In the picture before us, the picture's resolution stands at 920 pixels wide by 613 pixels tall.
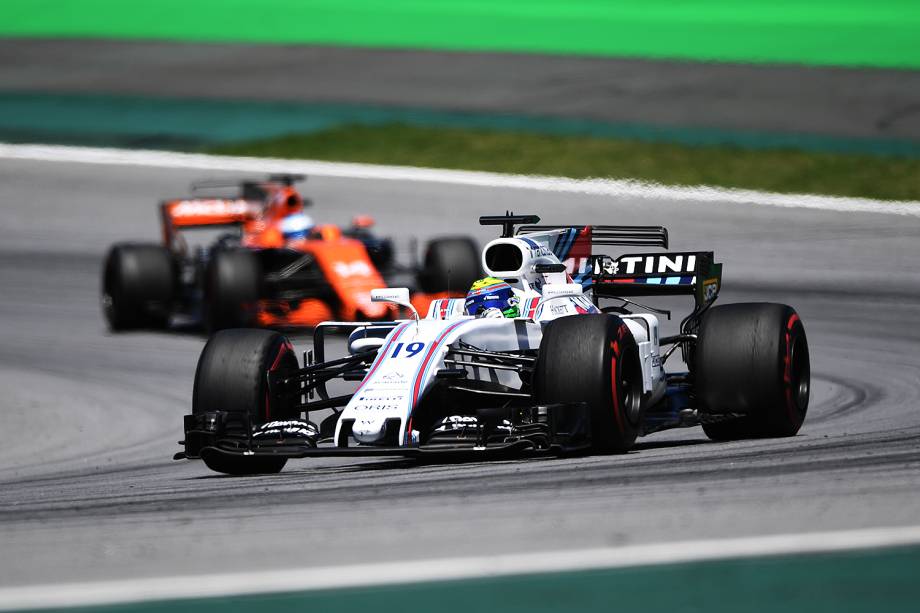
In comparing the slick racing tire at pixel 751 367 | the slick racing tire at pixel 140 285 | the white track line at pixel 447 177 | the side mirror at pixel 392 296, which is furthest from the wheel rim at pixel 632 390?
the white track line at pixel 447 177

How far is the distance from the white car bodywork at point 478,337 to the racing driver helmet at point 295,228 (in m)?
7.45

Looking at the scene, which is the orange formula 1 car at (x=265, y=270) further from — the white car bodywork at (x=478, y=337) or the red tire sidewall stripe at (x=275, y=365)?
the red tire sidewall stripe at (x=275, y=365)

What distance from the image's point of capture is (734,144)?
84.1 feet

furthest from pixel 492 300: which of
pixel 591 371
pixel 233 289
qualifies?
pixel 233 289

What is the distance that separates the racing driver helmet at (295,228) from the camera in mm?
19047

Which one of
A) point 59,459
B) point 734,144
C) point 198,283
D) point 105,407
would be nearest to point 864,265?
point 734,144

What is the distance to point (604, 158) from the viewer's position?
2555 centimetres

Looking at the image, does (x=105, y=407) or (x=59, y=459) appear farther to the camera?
(x=105, y=407)

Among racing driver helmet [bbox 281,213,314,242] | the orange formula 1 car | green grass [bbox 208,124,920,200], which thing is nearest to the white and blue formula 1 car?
the orange formula 1 car

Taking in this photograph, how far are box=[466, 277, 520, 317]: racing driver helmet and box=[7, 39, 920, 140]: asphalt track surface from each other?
1597 centimetres

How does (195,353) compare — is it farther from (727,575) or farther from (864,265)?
(727,575)

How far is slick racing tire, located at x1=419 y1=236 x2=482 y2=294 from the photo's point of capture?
1848cm

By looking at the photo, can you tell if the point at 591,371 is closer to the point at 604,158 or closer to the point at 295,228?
the point at 295,228

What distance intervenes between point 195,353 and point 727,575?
1177 cm
